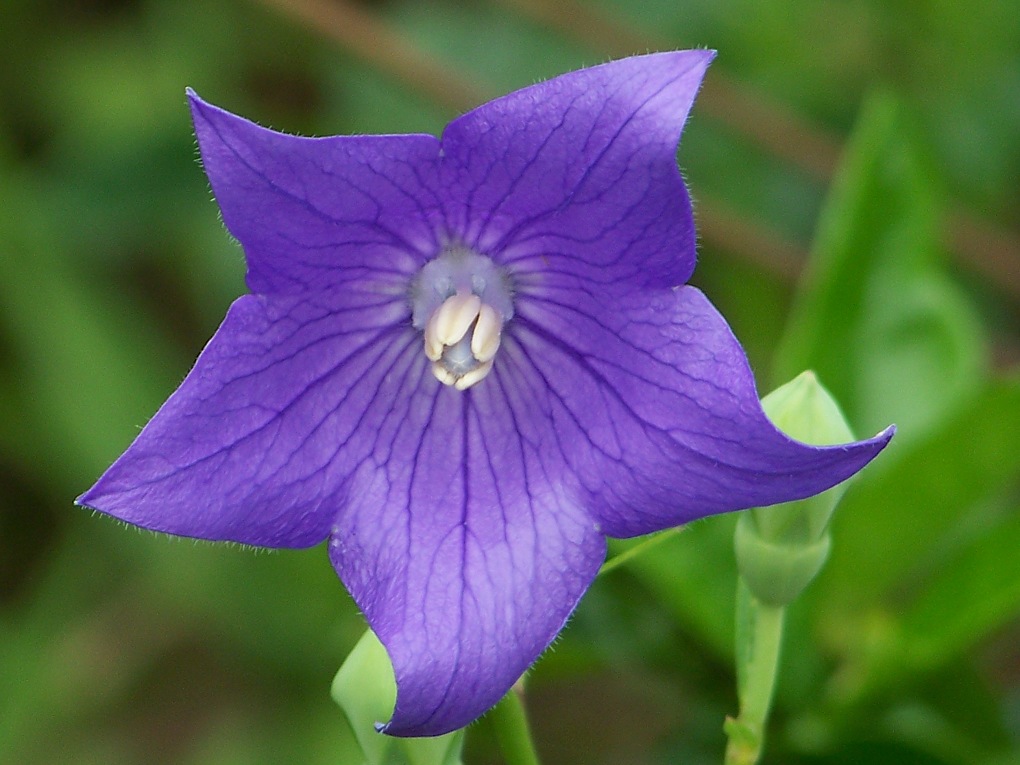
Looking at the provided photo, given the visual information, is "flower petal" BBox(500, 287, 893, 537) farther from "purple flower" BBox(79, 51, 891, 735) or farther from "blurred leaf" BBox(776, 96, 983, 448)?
"blurred leaf" BBox(776, 96, 983, 448)

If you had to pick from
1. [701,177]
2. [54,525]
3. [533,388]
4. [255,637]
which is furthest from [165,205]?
[533,388]

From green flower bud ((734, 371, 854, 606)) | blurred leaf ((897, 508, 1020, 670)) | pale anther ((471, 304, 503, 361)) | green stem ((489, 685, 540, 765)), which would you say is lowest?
green stem ((489, 685, 540, 765))

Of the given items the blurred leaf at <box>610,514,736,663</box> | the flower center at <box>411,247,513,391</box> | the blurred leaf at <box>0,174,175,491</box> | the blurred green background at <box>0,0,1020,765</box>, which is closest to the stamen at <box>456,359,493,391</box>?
the flower center at <box>411,247,513,391</box>

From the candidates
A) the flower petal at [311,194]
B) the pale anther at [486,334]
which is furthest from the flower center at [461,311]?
the flower petal at [311,194]

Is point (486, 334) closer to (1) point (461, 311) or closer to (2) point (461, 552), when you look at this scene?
(1) point (461, 311)

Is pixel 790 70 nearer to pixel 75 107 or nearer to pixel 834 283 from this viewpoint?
pixel 834 283
